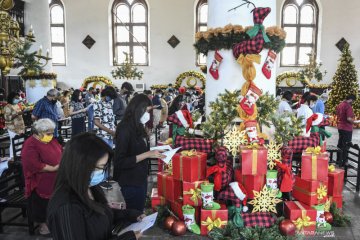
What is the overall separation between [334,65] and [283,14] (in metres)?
3.86

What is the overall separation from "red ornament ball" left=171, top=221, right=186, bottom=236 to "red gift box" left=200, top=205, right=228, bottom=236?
0.22m

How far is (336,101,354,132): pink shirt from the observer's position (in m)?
7.23

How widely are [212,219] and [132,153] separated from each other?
1364 millimetres

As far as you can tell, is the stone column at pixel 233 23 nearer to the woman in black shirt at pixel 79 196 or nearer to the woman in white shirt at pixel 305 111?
the woman in white shirt at pixel 305 111

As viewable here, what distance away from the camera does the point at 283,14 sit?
18.5 m

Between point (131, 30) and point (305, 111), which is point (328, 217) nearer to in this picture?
point (305, 111)

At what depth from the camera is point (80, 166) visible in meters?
1.62

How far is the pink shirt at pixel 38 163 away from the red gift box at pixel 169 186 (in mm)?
1324

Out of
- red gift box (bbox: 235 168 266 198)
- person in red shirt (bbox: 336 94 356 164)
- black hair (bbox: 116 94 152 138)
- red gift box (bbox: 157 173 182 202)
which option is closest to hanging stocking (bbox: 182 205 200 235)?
red gift box (bbox: 157 173 182 202)

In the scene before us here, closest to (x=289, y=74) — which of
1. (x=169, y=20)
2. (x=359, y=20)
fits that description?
(x=359, y=20)

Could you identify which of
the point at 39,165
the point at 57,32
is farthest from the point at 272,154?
the point at 57,32

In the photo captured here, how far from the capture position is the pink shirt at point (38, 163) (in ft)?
12.1

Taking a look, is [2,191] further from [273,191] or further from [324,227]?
[324,227]

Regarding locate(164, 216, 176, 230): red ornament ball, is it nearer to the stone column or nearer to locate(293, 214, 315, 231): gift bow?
locate(293, 214, 315, 231): gift bow
